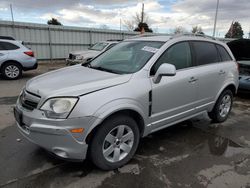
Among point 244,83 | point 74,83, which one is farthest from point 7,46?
point 244,83

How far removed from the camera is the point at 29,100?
2.74 m

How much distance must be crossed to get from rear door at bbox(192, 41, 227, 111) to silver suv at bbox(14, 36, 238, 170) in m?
0.02

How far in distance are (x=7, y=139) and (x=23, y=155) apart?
0.73 metres

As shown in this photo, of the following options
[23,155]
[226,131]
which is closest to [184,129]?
[226,131]

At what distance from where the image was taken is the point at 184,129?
4367 mm

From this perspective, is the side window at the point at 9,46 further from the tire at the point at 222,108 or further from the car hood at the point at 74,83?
the tire at the point at 222,108

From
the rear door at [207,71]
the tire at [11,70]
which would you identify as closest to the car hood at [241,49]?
the rear door at [207,71]

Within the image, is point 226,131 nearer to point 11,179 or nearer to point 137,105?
point 137,105

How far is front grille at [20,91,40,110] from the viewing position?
8.65 feet

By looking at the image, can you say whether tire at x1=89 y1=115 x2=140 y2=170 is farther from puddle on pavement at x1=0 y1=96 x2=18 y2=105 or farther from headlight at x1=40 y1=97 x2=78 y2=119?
puddle on pavement at x1=0 y1=96 x2=18 y2=105

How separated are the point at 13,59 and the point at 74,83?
7.48m

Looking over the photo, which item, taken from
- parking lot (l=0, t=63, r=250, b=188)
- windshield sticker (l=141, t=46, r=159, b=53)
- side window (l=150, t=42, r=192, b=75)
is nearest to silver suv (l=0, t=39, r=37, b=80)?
parking lot (l=0, t=63, r=250, b=188)

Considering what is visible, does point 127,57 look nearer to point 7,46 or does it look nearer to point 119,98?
point 119,98

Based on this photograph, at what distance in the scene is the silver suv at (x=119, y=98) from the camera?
247 cm
